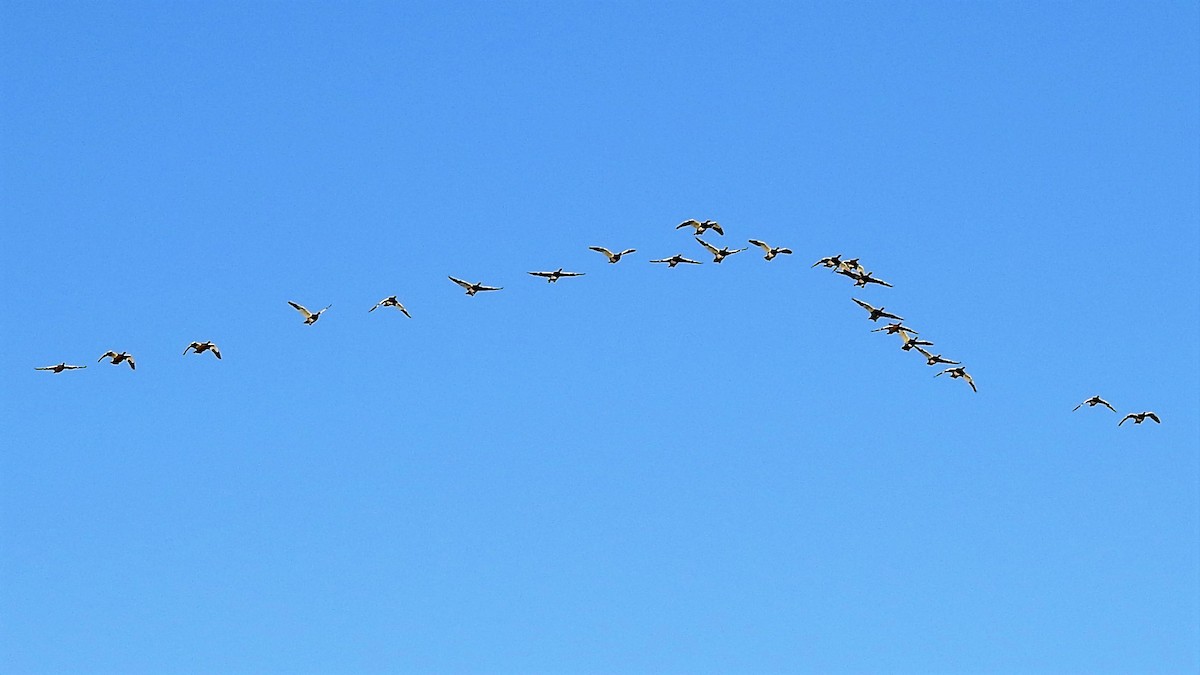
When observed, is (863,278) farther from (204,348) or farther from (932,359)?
(204,348)

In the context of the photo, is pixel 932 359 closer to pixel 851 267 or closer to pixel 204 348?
pixel 851 267

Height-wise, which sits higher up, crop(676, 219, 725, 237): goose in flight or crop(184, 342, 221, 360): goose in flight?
crop(676, 219, 725, 237): goose in flight

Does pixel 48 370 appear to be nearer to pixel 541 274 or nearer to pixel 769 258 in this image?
pixel 541 274

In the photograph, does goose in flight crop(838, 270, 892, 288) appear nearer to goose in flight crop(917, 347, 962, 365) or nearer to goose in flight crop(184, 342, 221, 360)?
goose in flight crop(917, 347, 962, 365)

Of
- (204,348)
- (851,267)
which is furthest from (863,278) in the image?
(204,348)

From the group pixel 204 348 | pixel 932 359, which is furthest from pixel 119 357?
pixel 932 359

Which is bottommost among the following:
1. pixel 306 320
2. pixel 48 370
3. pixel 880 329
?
pixel 48 370

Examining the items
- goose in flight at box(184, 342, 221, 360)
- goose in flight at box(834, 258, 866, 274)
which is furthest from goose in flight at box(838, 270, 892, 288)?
goose in flight at box(184, 342, 221, 360)

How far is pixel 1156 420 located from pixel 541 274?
45714 mm

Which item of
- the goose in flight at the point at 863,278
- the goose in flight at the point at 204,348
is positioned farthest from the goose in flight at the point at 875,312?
the goose in flight at the point at 204,348

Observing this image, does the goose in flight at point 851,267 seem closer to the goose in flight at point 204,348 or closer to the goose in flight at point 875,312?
the goose in flight at point 875,312

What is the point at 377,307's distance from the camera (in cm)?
10500

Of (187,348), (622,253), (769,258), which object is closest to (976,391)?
(769,258)

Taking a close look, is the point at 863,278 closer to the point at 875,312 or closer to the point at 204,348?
the point at 875,312
